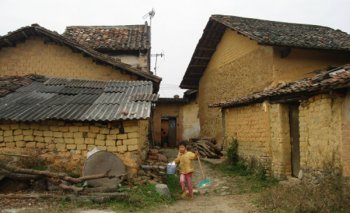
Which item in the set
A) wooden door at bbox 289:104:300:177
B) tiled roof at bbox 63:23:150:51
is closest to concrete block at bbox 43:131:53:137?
wooden door at bbox 289:104:300:177

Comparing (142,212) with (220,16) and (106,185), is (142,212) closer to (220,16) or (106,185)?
(106,185)

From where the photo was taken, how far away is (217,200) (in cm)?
780

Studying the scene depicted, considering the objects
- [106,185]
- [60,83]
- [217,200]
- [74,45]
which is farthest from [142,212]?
[74,45]

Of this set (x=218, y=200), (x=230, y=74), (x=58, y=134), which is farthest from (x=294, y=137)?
(x=230, y=74)

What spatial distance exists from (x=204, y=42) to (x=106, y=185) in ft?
36.0

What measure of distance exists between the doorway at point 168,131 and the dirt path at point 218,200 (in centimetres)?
1219

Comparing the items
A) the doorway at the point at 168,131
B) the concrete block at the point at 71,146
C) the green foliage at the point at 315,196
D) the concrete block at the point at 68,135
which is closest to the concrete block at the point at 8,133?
the concrete block at the point at 68,135

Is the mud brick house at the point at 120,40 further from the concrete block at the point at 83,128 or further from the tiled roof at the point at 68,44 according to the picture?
the concrete block at the point at 83,128

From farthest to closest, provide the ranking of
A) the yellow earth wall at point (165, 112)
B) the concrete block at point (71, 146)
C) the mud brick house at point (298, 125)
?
the yellow earth wall at point (165, 112)
the concrete block at point (71, 146)
the mud brick house at point (298, 125)

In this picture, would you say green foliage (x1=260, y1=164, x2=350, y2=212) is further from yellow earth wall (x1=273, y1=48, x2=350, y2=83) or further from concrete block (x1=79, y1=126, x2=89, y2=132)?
yellow earth wall (x1=273, y1=48, x2=350, y2=83)

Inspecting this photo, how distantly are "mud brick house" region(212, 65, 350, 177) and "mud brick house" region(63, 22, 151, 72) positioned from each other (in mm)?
5347

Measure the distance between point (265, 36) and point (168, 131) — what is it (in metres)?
11.9

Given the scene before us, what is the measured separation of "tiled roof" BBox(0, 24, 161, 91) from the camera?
12.6 m

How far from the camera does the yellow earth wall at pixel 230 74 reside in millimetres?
12927
